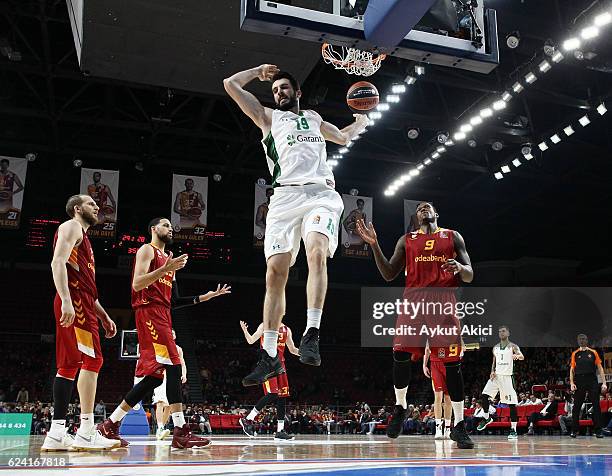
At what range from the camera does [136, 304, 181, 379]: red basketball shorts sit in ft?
19.9

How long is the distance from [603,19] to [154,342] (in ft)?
33.8

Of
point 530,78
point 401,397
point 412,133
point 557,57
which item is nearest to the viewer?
point 401,397

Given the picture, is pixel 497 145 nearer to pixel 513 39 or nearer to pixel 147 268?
pixel 513 39

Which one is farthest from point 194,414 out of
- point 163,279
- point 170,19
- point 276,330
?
point 276,330

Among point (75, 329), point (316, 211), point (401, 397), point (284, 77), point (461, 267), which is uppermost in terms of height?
point (284, 77)

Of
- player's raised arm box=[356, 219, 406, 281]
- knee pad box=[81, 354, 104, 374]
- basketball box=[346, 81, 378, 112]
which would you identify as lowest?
knee pad box=[81, 354, 104, 374]

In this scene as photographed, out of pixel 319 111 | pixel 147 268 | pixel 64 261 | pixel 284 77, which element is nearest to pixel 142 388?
pixel 147 268

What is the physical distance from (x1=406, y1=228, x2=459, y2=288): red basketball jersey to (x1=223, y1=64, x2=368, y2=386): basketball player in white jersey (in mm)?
2352

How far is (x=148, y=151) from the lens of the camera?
68.0 feet

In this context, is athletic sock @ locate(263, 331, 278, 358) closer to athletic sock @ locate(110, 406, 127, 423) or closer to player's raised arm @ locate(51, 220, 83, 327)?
player's raised arm @ locate(51, 220, 83, 327)

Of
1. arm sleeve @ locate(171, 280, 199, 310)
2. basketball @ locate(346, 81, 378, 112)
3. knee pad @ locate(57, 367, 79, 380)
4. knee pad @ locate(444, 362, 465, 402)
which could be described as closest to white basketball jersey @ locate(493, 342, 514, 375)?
knee pad @ locate(444, 362, 465, 402)

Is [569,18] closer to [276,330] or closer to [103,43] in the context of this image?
[103,43]

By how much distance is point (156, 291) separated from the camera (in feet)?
20.7

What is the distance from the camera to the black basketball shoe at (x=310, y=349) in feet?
12.9
